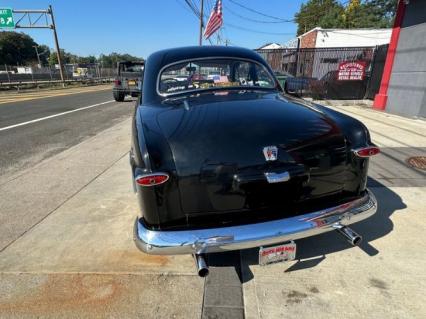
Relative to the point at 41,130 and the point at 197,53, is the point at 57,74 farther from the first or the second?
the point at 197,53

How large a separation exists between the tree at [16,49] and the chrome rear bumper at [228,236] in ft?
329

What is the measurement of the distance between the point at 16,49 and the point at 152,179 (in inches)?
4154

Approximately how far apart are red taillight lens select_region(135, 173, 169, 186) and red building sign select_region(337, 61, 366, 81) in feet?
38.6

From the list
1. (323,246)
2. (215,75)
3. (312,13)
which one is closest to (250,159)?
(323,246)

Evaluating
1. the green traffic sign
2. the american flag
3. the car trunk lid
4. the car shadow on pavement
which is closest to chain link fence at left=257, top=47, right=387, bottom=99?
the american flag

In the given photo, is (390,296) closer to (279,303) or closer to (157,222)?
(279,303)

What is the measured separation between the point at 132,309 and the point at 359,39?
92.7 ft

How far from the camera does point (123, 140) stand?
6824 mm

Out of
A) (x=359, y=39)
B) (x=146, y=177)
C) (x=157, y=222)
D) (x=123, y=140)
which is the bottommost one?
(x=123, y=140)

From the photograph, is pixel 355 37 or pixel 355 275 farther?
pixel 355 37

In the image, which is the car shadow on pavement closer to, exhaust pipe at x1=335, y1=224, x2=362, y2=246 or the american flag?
exhaust pipe at x1=335, y1=224, x2=362, y2=246

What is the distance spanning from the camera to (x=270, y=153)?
202cm

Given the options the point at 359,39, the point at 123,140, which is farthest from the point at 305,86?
the point at 359,39

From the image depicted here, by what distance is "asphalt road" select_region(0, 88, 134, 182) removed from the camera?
573 centimetres
